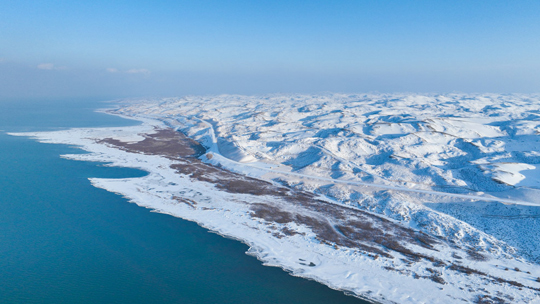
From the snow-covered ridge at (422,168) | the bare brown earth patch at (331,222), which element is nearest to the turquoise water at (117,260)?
the bare brown earth patch at (331,222)

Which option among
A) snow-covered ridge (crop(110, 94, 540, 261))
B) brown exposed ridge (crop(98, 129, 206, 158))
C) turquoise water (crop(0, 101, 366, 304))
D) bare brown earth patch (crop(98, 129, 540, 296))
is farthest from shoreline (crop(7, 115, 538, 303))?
snow-covered ridge (crop(110, 94, 540, 261))

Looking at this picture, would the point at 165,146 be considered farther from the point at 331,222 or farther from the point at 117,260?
the point at 331,222

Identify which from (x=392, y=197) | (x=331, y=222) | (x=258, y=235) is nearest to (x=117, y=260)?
(x=258, y=235)

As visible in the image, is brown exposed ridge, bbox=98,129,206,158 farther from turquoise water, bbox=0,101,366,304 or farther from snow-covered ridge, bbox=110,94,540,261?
turquoise water, bbox=0,101,366,304

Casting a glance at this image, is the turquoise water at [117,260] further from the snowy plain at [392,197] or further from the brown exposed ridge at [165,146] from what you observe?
the brown exposed ridge at [165,146]

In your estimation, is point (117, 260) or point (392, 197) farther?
point (392, 197)

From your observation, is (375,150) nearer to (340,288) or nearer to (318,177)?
(318,177)
